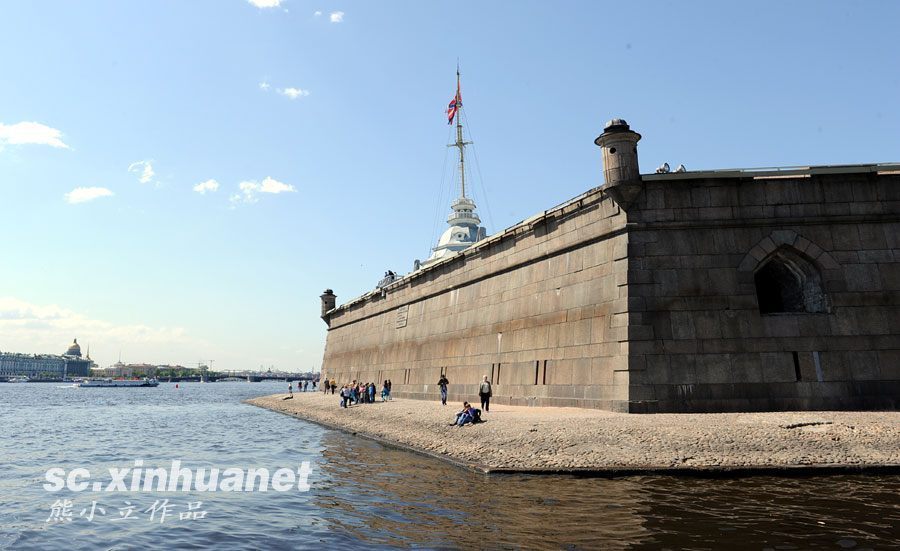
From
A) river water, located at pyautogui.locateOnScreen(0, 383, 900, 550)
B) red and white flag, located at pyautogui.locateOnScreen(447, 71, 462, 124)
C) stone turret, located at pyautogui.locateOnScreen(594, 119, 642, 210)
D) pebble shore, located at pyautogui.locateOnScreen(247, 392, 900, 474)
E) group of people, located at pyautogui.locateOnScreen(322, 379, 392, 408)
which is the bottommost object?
river water, located at pyautogui.locateOnScreen(0, 383, 900, 550)

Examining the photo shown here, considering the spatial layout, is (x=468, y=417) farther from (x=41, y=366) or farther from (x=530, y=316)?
(x=41, y=366)

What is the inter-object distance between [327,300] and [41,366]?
181m

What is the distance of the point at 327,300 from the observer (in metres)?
58.6

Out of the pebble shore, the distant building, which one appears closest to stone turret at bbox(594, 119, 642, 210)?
the pebble shore

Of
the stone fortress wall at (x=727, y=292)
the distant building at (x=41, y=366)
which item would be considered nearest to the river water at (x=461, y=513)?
the stone fortress wall at (x=727, y=292)

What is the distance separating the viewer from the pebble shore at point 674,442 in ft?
40.3

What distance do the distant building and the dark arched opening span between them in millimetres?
212778

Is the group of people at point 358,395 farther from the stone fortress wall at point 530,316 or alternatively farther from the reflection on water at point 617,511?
the reflection on water at point 617,511

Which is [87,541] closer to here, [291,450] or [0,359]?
[291,450]

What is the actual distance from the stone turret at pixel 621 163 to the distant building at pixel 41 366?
21008cm

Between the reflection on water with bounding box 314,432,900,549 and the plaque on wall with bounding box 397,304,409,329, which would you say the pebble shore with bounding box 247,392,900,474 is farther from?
the plaque on wall with bounding box 397,304,409,329

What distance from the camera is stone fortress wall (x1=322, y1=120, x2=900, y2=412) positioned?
17.2 meters

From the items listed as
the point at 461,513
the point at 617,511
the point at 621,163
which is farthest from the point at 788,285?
the point at 461,513

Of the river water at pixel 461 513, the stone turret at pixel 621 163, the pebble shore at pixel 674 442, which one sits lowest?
the river water at pixel 461 513
